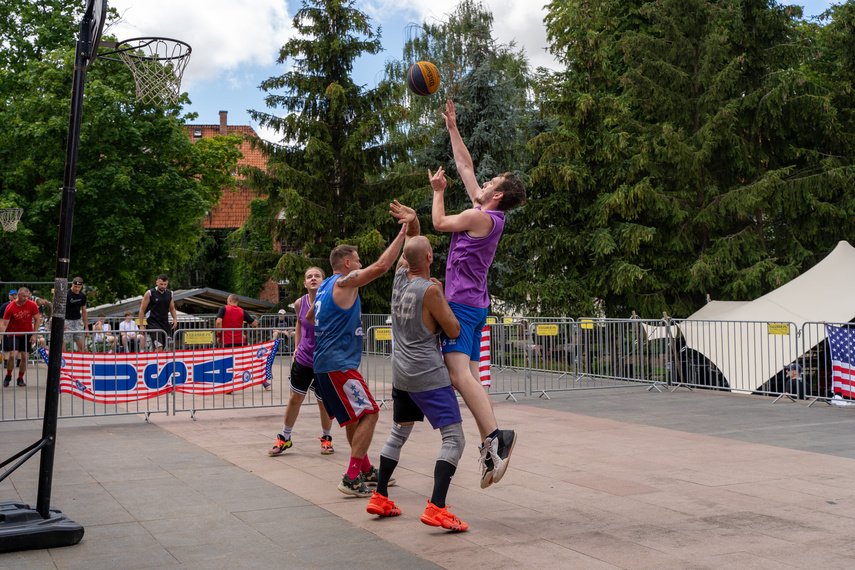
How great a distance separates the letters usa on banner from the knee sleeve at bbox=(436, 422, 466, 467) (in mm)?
7293

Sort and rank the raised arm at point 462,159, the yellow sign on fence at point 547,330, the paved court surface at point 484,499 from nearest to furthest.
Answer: the paved court surface at point 484,499 → the raised arm at point 462,159 → the yellow sign on fence at point 547,330

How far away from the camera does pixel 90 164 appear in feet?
98.3

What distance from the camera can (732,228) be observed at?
909 inches

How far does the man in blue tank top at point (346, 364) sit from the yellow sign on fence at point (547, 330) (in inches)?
347

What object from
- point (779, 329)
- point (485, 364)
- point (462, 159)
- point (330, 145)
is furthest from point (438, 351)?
point (330, 145)

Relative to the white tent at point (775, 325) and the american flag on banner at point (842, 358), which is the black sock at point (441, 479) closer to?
the american flag on banner at point (842, 358)

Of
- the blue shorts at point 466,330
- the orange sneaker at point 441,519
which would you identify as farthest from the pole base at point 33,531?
the blue shorts at point 466,330

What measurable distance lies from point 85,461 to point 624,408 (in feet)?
25.7

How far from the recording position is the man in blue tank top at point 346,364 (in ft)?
20.5

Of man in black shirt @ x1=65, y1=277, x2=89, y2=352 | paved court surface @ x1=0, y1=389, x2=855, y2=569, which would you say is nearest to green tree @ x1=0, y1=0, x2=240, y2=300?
man in black shirt @ x1=65, y1=277, x2=89, y2=352

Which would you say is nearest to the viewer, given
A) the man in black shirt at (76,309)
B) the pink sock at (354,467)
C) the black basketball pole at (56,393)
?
the black basketball pole at (56,393)

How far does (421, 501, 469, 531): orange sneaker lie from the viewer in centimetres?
516

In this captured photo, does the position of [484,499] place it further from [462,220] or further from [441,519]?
[462,220]

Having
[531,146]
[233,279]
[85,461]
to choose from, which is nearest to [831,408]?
[85,461]
